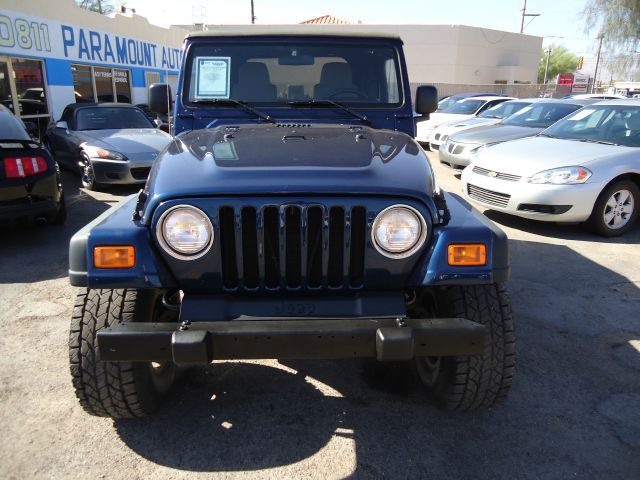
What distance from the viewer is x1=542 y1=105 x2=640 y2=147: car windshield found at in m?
6.50

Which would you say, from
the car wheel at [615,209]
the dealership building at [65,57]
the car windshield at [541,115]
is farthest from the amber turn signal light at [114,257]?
the dealership building at [65,57]

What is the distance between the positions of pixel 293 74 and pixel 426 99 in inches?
42.8

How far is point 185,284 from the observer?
7.25ft

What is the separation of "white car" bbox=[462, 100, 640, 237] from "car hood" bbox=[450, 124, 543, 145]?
1847 millimetres

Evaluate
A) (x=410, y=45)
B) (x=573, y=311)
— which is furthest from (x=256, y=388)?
(x=410, y=45)

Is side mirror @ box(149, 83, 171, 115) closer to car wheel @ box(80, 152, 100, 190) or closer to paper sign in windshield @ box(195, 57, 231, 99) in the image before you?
paper sign in windshield @ box(195, 57, 231, 99)

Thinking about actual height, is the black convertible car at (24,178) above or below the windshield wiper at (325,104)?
below

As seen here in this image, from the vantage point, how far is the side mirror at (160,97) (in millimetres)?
3848

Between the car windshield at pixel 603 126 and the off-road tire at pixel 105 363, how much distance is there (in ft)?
20.6

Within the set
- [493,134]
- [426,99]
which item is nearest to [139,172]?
[426,99]

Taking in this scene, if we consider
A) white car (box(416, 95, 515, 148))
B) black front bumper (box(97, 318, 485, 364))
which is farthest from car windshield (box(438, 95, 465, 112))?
black front bumper (box(97, 318, 485, 364))

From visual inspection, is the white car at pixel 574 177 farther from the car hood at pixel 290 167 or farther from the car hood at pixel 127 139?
the car hood at pixel 127 139

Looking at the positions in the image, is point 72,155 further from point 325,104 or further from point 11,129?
point 325,104

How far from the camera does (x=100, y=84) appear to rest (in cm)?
1477
